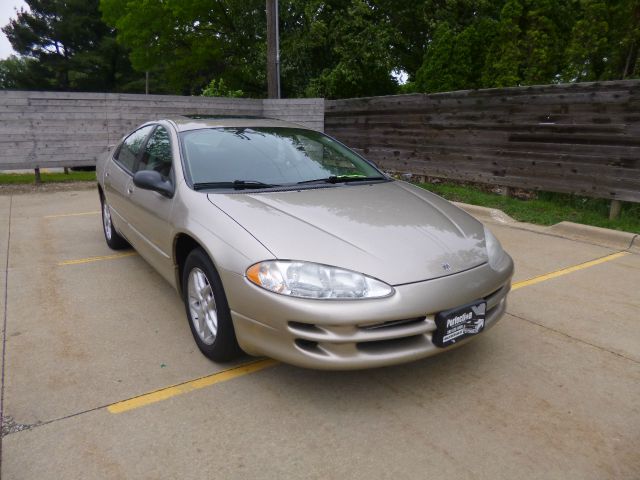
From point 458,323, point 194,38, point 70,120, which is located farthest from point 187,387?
point 194,38

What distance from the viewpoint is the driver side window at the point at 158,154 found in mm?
3561

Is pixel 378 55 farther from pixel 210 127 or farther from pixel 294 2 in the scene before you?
pixel 210 127

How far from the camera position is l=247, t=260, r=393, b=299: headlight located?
2.32 meters

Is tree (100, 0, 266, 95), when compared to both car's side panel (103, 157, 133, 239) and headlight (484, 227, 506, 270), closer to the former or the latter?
car's side panel (103, 157, 133, 239)

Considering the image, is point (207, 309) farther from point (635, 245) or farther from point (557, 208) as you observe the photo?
point (557, 208)

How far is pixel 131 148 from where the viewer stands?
4.52 meters

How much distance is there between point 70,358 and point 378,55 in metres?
13.4

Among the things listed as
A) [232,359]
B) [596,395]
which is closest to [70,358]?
[232,359]

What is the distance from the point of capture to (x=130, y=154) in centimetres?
447

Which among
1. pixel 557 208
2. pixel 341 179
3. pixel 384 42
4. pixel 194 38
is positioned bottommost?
pixel 557 208

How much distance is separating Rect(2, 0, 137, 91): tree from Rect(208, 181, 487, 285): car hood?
38.8m

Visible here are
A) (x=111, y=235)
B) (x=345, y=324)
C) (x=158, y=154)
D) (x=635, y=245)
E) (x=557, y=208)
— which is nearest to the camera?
(x=345, y=324)

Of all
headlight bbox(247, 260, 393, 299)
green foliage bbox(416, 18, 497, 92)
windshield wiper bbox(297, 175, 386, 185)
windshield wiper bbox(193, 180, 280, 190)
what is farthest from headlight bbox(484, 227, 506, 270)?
green foliage bbox(416, 18, 497, 92)

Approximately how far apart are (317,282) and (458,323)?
2.57 ft
